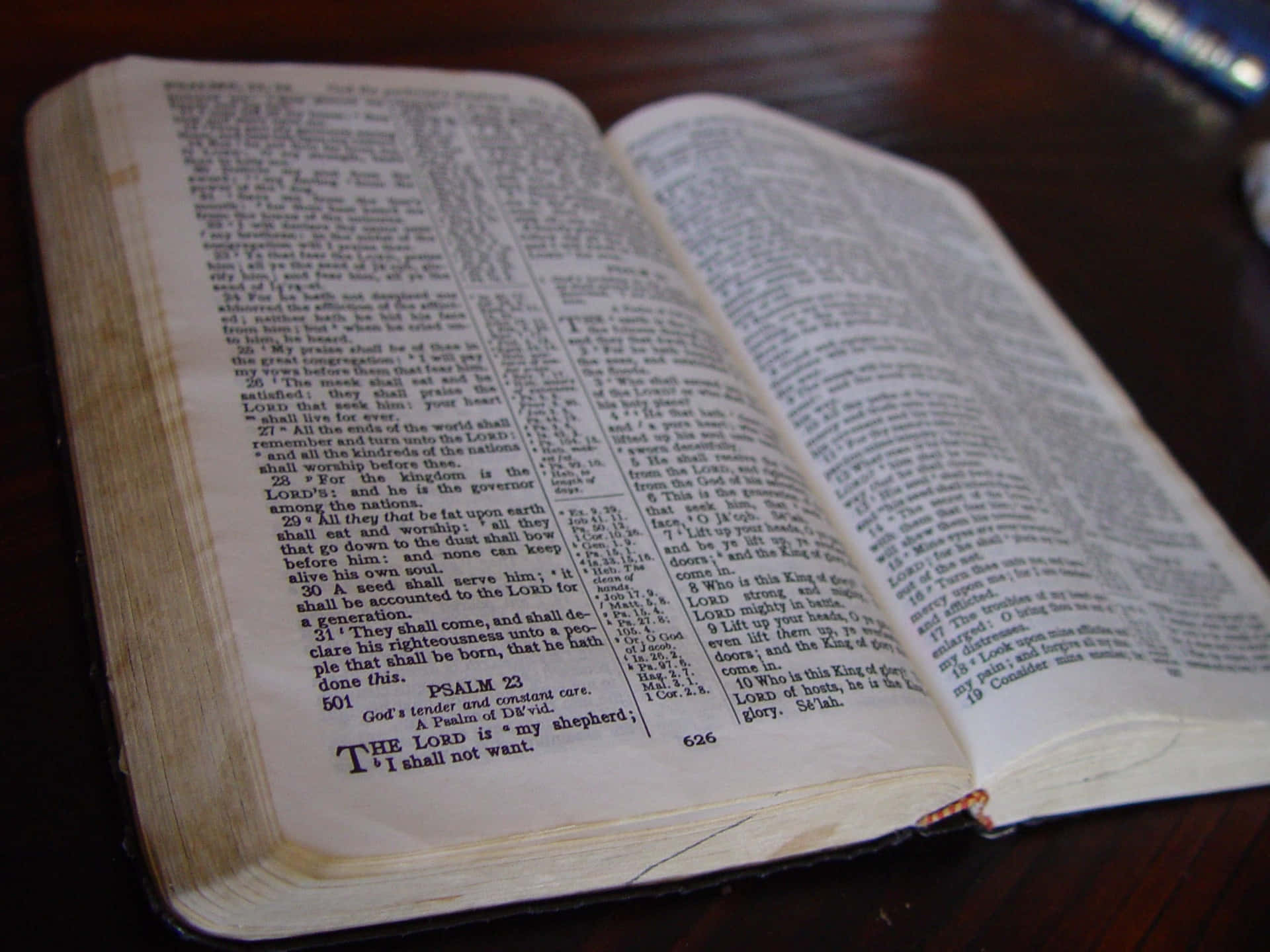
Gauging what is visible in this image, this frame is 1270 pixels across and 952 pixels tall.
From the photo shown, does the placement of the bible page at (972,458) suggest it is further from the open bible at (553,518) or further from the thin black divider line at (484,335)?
the thin black divider line at (484,335)

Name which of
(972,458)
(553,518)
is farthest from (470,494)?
(972,458)

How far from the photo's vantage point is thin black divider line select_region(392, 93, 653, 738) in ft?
1.43

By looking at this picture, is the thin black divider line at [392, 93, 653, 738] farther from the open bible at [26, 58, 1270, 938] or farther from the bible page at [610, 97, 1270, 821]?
the bible page at [610, 97, 1270, 821]

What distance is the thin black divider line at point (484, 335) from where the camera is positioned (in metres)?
0.44

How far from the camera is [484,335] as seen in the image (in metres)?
0.54

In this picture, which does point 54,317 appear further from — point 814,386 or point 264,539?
point 814,386

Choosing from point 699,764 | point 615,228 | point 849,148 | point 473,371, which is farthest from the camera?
point 849,148

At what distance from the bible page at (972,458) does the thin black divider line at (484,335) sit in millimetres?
110

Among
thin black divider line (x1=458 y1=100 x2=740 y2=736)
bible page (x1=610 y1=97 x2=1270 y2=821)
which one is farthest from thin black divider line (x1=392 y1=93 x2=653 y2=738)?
bible page (x1=610 y1=97 x2=1270 y2=821)

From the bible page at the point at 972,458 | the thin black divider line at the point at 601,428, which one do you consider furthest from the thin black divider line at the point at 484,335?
the bible page at the point at 972,458

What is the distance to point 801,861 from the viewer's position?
0.45 meters

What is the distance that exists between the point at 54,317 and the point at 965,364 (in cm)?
48

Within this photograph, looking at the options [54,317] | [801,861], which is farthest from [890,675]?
[54,317]

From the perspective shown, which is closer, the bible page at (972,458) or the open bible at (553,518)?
the open bible at (553,518)
